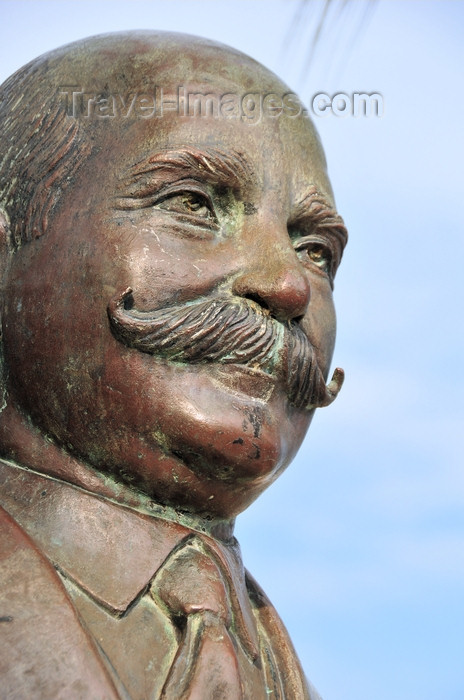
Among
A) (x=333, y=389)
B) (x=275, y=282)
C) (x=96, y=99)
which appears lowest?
(x=333, y=389)

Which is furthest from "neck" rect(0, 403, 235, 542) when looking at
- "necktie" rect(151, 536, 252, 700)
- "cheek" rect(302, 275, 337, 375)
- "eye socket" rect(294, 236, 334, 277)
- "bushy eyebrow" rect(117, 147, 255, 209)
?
"eye socket" rect(294, 236, 334, 277)

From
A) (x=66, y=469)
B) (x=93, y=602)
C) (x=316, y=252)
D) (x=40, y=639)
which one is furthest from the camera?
(x=316, y=252)

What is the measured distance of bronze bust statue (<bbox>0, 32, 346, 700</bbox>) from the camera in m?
3.06

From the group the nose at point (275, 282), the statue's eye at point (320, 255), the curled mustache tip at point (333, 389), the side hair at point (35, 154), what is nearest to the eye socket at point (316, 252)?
the statue's eye at point (320, 255)

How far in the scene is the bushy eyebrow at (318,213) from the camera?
11.5 feet

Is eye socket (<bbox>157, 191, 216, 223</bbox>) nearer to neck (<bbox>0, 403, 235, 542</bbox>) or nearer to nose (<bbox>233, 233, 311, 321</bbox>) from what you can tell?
nose (<bbox>233, 233, 311, 321</bbox>)

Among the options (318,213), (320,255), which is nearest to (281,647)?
(320,255)

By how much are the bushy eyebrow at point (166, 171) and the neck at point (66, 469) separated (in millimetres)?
733

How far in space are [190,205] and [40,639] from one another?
133 cm

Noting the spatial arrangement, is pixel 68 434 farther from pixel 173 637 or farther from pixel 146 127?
pixel 146 127

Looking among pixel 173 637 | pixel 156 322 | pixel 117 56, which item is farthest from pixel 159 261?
pixel 173 637

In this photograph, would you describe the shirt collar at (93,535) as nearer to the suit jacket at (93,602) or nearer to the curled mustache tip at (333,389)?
the suit jacket at (93,602)

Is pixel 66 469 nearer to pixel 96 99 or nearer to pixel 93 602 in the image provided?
pixel 93 602

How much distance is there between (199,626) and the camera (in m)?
3.04
